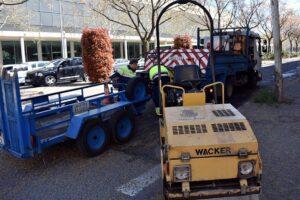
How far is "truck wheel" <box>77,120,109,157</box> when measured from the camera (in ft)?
19.9

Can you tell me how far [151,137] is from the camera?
732 cm

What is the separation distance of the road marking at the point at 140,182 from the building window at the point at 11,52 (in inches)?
1290

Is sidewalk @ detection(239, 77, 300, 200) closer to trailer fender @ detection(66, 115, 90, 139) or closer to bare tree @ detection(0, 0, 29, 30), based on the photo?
trailer fender @ detection(66, 115, 90, 139)

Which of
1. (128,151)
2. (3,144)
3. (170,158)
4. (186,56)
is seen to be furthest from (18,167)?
(186,56)

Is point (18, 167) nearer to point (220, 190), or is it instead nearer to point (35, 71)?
point (220, 190)

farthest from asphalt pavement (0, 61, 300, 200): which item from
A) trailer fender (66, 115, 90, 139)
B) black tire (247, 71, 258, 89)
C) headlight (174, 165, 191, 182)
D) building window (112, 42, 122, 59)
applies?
building window (112, 42, 122, 59)

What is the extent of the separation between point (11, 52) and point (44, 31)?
13.0 ft

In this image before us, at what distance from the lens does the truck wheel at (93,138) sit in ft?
19.9

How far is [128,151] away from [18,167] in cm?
195

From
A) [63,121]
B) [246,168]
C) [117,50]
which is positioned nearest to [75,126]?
[63,121]

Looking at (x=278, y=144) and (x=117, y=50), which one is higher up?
(x=117, y=50)

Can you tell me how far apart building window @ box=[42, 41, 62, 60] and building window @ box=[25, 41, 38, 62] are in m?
0.97

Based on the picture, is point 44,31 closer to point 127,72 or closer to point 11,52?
point 11,52

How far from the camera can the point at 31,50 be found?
1462 inches
